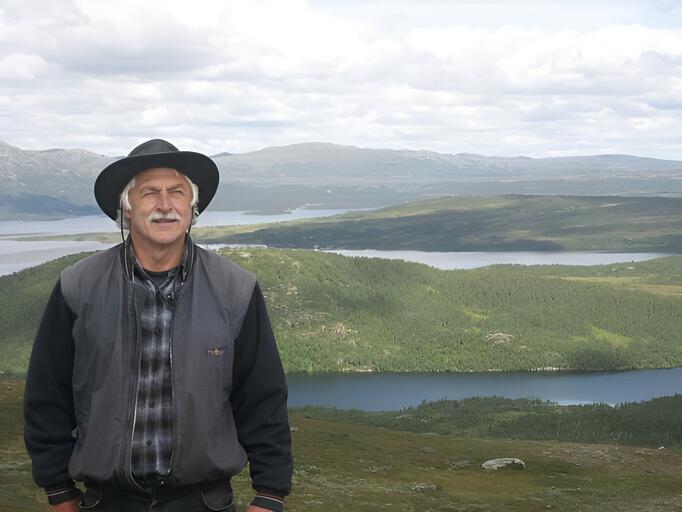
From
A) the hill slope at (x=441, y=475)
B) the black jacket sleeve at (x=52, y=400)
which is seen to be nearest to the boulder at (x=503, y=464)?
the hill slope at (x=441, y=475)

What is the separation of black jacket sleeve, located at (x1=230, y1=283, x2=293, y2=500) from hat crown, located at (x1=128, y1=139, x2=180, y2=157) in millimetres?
1456

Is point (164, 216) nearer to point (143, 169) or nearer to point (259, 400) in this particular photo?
point (143, 169)

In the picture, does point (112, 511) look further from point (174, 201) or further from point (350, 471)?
point (350, 471)

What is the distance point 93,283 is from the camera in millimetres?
8039

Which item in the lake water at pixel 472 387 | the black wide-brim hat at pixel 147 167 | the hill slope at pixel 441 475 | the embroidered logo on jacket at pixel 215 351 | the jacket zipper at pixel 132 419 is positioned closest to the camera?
the jacket zipper at pixel 132 419

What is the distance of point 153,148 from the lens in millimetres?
8188

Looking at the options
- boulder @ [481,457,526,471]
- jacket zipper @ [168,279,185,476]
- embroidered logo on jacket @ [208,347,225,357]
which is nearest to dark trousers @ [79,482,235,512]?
jacket zipper @ [168,279,185,476]

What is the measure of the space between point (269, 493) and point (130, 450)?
1260 mm

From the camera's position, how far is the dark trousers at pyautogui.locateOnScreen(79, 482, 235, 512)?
7809 mm

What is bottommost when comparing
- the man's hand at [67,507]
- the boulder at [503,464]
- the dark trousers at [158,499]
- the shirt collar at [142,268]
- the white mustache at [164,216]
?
the boulder at [503,464]

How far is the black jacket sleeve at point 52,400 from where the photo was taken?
8008 mm

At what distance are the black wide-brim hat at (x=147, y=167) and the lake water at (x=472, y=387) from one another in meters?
135

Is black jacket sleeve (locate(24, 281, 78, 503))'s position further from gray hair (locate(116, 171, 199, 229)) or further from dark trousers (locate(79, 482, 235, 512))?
gray hair (locate(116, 171, 199, 229))

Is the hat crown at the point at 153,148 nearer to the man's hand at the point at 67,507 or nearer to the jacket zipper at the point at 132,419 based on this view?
the jacket zipper at the point at 132,419
